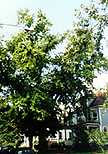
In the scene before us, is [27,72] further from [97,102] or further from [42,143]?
[97,102]

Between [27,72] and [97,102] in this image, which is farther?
[97,102]

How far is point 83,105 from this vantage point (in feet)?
195

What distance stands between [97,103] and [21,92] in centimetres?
2815

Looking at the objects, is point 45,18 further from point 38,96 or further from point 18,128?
point 18,128

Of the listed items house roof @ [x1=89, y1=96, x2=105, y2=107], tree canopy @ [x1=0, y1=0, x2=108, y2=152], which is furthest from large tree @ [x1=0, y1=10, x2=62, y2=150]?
house roof @ [x1=89, y1=96, x2=105, y2=107]

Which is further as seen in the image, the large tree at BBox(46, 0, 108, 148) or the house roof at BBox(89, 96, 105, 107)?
the house roof at BBox(89, 96, 105, 107)

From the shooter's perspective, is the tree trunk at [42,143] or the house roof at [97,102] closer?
the tree trunk at [42,143]

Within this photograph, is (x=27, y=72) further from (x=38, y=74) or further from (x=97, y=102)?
(x=97, y=102)

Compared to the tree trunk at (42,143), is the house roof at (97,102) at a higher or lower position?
higher

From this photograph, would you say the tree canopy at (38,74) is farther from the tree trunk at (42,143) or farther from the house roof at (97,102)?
the house roof at (97,102)

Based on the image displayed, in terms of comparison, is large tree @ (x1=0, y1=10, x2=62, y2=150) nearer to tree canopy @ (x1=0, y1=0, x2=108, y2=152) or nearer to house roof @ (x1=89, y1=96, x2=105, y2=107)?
tree canopy @ (x1=0, y1=0, x2=108, y2=152)

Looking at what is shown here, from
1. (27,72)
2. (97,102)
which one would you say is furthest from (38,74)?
(97,102)

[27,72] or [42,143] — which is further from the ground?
[27,72]

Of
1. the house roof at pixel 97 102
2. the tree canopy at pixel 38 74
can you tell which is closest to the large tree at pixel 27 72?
the tree canopy at pixel 38 74
